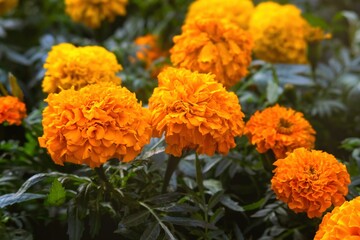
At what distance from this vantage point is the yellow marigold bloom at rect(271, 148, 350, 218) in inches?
38.3

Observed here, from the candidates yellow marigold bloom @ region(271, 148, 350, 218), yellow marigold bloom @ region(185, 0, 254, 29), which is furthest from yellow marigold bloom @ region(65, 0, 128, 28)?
yellow marigold bloom @ region(271, 148, 350, 218)

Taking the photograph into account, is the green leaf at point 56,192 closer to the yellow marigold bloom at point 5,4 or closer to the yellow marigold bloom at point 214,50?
the yellow marigold bloom at point 214,50

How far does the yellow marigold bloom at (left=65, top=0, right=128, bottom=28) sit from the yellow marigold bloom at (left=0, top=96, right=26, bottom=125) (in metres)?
0.49

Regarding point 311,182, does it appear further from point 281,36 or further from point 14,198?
point 281,36

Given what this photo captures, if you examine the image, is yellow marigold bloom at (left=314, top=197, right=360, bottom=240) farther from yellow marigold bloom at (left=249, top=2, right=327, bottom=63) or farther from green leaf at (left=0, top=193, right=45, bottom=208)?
yellow marigold bloom at (left=249, top=2, right=327, bottom=63)

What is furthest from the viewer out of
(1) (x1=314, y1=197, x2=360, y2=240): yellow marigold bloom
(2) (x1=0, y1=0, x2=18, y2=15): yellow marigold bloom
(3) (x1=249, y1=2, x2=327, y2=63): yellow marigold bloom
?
(2) (x1=0, y1=0, x2=18, y2=15): yellow marigold bloom

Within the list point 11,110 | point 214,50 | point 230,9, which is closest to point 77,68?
point 11,110

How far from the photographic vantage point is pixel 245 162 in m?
1.26

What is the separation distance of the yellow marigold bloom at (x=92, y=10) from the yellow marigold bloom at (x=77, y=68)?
40cm

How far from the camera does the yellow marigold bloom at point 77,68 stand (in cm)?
118

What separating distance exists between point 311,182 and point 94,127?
0.38 m

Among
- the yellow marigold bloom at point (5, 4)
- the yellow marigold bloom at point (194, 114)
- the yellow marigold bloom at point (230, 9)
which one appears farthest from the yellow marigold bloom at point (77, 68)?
the yellow marigold bloom at point (5, 4)

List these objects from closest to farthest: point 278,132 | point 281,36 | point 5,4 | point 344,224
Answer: point 344,224 → point 278,132 → point 281,36 → point 5,4

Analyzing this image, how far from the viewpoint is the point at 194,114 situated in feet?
3.11
